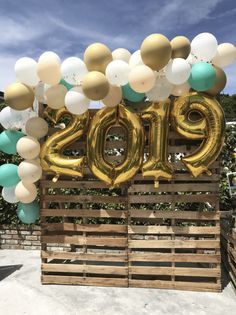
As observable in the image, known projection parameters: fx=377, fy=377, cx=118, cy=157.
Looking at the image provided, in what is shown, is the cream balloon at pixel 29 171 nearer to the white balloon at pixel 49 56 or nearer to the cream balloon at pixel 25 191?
the cream balloon at pixel 25 191

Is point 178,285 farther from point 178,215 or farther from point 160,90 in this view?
point 160,90

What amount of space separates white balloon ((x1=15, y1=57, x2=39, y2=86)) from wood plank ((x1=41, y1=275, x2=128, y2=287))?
2970mm

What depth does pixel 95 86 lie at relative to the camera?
469 cm

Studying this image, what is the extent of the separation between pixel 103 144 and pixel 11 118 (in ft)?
4.59

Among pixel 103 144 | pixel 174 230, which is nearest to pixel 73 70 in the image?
pixel 103 144

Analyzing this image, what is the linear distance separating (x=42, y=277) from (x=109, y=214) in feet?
4.82

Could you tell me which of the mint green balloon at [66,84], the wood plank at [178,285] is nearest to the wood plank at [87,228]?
the wood plank at [178,285]

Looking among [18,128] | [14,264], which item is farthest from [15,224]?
[18,128]

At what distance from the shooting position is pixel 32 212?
5719mm

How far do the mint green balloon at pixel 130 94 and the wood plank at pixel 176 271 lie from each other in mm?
2469

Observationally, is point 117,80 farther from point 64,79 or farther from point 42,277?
point 42,277

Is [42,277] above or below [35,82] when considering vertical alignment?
below

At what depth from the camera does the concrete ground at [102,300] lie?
485cm

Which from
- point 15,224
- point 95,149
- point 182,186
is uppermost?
point 95,149
